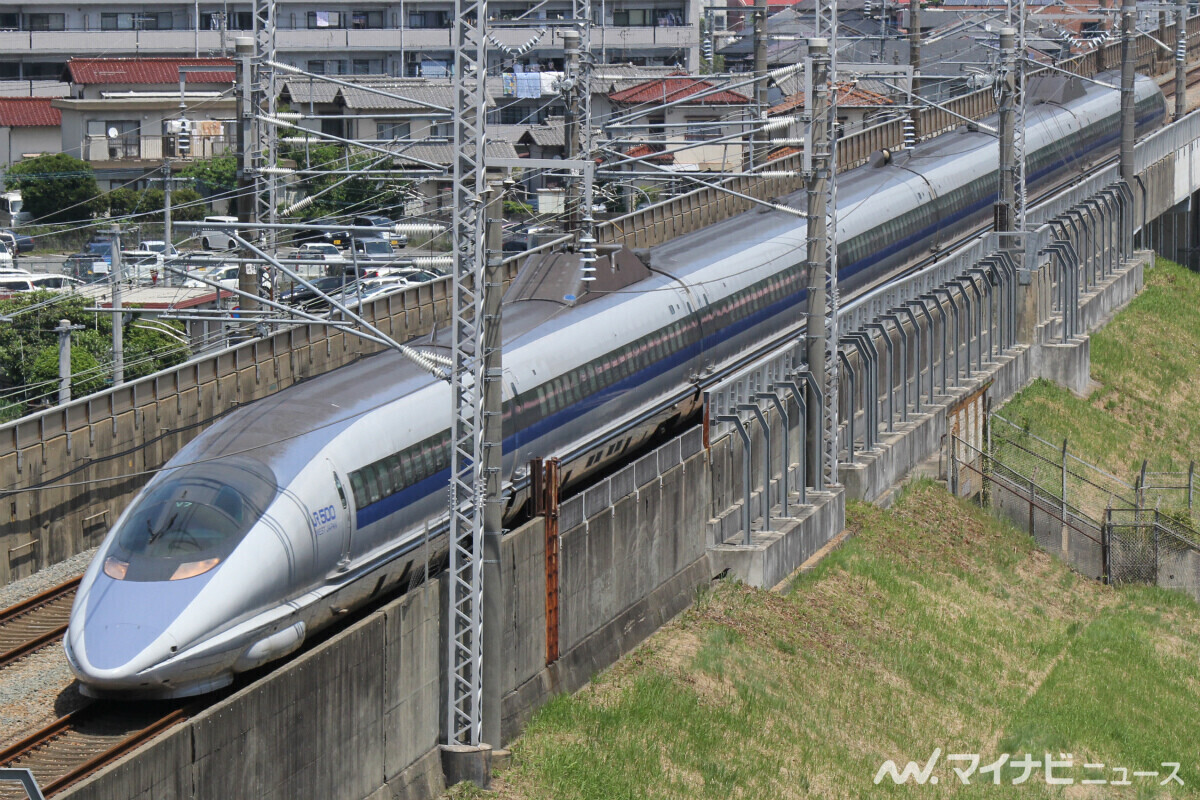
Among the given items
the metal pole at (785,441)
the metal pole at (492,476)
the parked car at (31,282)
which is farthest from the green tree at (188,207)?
the metal pole at (492,476)

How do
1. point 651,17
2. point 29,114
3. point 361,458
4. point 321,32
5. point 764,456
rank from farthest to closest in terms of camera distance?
point 651,17 < point 321,32 < point 29,114 < point 764,456 < point 361,458

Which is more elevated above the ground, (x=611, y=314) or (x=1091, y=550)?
(x=611, y=314)

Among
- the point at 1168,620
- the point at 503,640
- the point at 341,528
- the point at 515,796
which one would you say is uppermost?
the point at 341,528

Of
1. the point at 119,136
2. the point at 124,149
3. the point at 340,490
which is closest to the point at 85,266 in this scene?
the point at 119,136

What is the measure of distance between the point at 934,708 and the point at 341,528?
1072 centimetres

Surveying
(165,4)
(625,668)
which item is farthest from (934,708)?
(165,4)

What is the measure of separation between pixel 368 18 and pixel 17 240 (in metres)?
31.5

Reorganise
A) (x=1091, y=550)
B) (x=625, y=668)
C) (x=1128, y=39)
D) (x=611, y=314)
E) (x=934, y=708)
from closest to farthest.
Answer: (x=625, y=668) < (x=934, y=708) < (x=611, y=314) < (x=1091, y=550) < (x=1128, y=39)

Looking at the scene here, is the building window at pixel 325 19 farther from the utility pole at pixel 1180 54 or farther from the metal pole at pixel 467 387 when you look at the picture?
the metal pole at pixel 467 387

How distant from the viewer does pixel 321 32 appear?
90500mm

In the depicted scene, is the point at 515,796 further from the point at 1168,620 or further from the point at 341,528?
the point at 1168,620

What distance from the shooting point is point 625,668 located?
25141 millimetres

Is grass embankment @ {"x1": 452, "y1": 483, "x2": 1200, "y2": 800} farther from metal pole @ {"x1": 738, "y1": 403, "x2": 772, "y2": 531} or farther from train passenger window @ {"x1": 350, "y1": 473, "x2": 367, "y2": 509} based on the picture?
train passenger window @ {"x1": 350, "y1": 473, "x2": 367, "y2": 509}

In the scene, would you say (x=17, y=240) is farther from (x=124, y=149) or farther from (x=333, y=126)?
(x=333, y=126)
